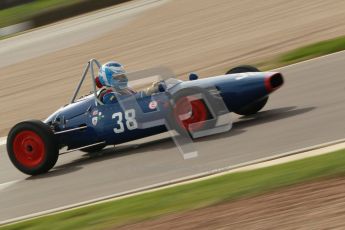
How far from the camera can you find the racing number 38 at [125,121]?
10164mm

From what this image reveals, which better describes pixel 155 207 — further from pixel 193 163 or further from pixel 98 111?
pixel 98 111

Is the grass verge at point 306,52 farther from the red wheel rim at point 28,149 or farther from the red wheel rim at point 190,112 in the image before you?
the red wheel rim at point 28,149

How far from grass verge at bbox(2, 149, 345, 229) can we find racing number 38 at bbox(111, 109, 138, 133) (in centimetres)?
227

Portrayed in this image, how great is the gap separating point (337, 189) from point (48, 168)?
4.96 metres

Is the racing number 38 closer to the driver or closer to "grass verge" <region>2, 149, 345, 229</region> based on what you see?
the driver

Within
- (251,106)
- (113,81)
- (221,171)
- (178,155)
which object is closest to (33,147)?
(113,81)

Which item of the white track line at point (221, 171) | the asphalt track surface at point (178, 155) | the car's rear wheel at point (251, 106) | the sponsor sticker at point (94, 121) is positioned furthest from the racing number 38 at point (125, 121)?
the white track line at point (221, 171)

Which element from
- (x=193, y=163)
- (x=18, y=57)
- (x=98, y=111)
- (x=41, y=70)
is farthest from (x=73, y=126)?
(x=18, y=57)

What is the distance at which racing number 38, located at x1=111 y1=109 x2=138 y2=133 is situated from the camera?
10.2 meters

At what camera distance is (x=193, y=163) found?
29.2ft

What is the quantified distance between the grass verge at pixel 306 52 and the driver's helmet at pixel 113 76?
4501mm

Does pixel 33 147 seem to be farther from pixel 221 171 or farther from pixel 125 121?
pixel 221 171

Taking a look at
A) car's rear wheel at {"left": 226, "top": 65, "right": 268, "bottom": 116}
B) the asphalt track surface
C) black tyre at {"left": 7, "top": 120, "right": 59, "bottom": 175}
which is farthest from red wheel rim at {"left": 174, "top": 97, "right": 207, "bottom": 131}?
black tyre at {"left": 7, "top": 120, "right": 59, "bottom": 175}

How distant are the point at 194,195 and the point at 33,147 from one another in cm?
361
